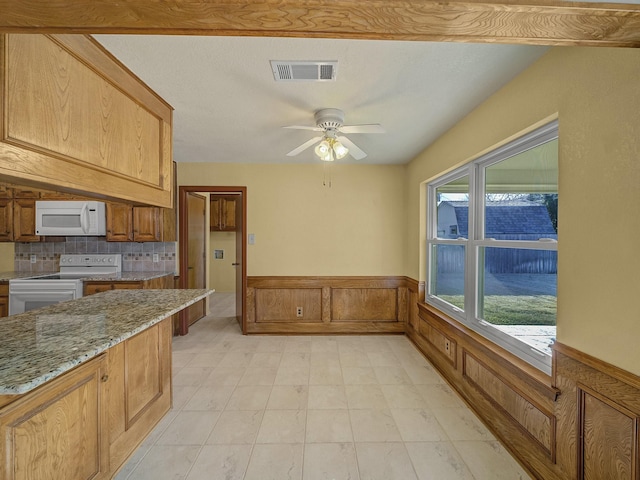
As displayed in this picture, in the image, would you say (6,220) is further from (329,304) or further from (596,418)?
(596,418)

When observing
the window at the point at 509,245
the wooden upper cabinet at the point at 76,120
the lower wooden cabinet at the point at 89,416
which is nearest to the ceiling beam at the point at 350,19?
the wooden upper cabinet at the point at 76,120

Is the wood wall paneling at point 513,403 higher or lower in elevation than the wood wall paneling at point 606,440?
lower

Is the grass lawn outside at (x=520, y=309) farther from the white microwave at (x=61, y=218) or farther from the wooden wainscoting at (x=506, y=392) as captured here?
the white microwave at (x=61, y=218)

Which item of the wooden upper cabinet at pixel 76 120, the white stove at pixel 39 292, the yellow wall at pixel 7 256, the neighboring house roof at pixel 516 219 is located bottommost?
the white stove at pixel 39 292

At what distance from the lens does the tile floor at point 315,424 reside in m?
1.76

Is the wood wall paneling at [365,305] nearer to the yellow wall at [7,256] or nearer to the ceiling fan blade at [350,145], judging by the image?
the ceiling fan blade at [350,145]

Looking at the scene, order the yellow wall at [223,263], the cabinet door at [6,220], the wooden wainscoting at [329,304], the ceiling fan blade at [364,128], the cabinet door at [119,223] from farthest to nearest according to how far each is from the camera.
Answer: the yellow wall at [223,263] → the wooden wainscoting at [329,304] → the cabinet door at [119,223] → the cabinet door at [6,220] → the ceiling fan blade at [364,128]

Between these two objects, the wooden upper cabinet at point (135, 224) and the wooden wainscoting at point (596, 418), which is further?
the wooden upper cabinet at point (135, 224)

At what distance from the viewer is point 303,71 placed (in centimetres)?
179

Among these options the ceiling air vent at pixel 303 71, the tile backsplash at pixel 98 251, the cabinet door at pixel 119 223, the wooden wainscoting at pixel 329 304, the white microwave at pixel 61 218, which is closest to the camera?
the ceiling air vent at pixel 303 71

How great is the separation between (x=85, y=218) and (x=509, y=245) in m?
4.29

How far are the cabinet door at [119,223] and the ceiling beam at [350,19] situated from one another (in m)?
3.24

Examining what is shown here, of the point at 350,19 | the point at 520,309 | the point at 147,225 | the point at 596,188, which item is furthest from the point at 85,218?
the point at 596,188

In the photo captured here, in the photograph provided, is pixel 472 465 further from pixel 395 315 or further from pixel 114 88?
pixel 114 88
